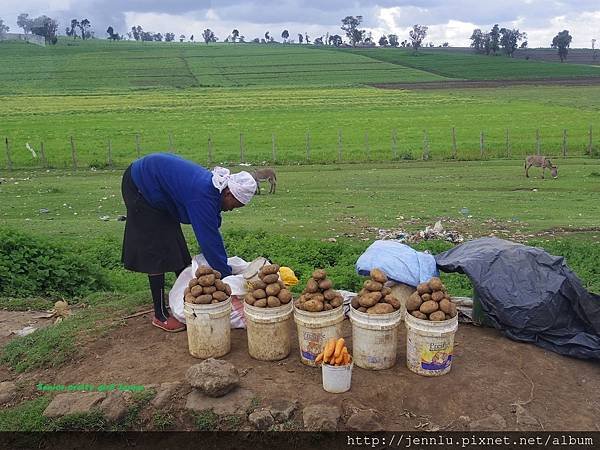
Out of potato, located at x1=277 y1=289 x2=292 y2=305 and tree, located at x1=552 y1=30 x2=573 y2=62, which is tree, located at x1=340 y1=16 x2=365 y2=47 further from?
potato, located at x1=277 y1=289 x2=292 y2=305

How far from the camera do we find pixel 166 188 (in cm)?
647

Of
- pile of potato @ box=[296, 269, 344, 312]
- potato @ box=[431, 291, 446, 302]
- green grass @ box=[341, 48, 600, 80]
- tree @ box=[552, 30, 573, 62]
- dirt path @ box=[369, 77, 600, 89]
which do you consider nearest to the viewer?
potato @ box=[431, 291, 446, 302]

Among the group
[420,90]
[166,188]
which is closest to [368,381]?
[166,188]

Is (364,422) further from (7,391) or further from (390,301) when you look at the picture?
(7,391)

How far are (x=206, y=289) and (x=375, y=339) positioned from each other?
1747 millimetres

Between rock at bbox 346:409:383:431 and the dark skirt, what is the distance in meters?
2.82

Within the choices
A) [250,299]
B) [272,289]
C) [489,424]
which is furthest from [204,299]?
[489,424]

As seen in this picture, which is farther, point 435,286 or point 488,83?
point 488,83

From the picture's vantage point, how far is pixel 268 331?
6.07 metres

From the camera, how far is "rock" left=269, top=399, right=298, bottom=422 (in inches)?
201

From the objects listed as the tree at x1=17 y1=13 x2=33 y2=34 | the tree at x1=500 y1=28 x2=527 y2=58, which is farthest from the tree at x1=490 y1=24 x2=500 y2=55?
the tree at x1=17 y1=13 x2=33 y2=34

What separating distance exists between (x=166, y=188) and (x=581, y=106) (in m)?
48.7

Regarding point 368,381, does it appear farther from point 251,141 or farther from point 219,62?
point 219,62

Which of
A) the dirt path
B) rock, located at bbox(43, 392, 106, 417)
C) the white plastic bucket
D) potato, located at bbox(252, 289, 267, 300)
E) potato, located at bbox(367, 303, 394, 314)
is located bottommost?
the dirt path
